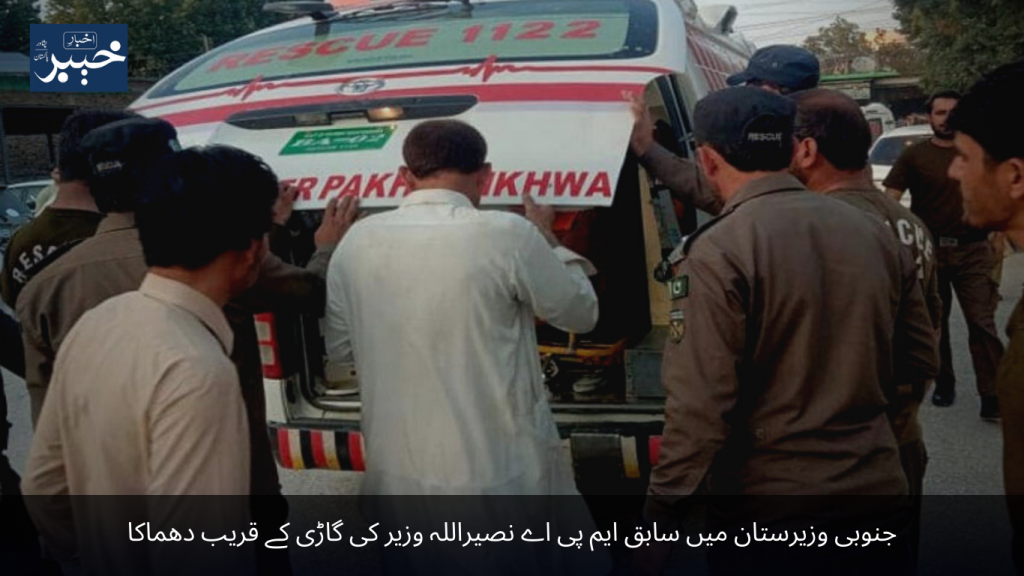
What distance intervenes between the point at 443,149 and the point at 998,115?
1.32m

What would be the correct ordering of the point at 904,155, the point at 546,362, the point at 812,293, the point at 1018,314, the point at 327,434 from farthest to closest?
1. the point at 904,155
2. the point at 546,362
3. the point at 327,434
4. the point at 812,293
5. the point at 1018,314

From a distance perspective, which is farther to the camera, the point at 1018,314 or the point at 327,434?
the point at 327,434

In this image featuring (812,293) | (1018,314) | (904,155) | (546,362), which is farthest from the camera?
(904,155)

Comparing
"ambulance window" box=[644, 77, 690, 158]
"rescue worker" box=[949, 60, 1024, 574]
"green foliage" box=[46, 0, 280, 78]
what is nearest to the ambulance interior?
"ambulance window" box=[644, 77, 690, 158]

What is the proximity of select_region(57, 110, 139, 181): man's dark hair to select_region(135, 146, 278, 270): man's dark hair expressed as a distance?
1127 millimetres

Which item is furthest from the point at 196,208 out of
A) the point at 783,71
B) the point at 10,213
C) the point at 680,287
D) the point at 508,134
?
the point at 10,213

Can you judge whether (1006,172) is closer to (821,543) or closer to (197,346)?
(821,543)

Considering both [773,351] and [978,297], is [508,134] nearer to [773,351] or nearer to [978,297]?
[773,351]

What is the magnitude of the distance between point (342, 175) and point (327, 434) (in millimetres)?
967

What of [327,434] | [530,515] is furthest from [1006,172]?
[327,434]

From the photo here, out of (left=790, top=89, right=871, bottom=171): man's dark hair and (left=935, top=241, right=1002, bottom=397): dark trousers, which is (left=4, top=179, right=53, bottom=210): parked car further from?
(left=790, top=89, right=871, bottom=171): man's dark hair

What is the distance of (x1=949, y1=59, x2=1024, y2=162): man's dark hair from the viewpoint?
1.93 m

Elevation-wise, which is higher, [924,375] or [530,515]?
[924,375]

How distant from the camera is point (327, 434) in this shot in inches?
143
